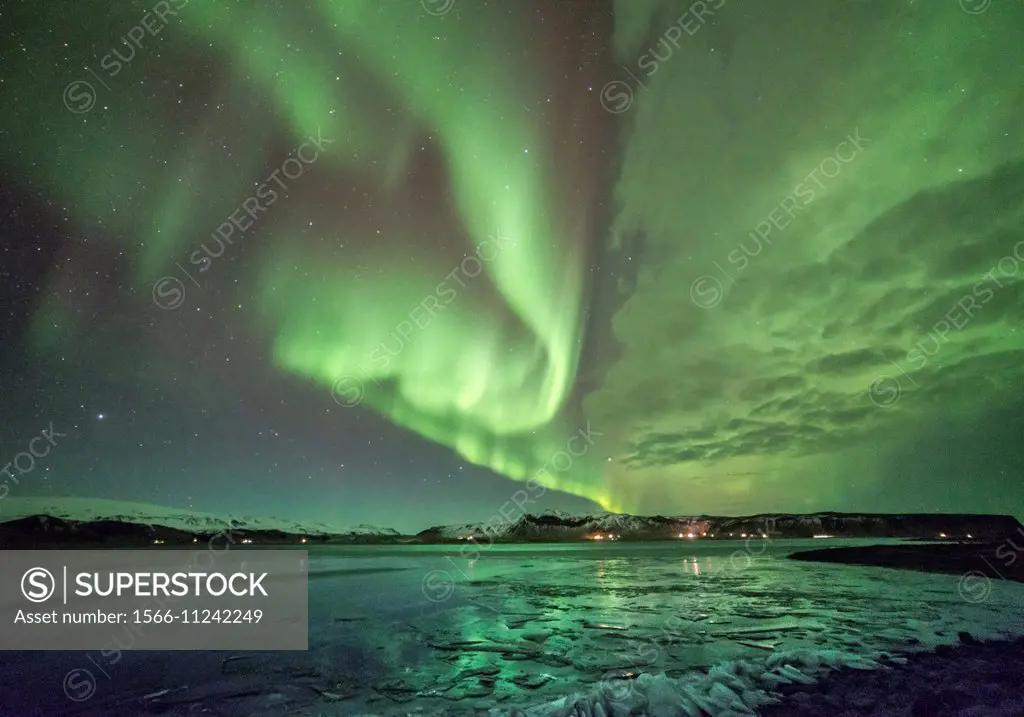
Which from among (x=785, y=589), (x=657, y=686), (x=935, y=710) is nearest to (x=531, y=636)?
(x=657, y=686)

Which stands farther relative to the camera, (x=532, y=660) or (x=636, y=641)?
(x=636, y=641)

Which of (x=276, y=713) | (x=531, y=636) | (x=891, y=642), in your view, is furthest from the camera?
(x=531, y=636)

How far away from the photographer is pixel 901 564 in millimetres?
42281

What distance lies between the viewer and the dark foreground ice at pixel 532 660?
32.7 feet

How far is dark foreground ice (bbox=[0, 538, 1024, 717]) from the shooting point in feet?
32.7

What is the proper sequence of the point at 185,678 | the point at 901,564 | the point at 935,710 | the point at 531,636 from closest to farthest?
the point at 935,710
the point at 185,678
the point at 531,636
the point at 901,564

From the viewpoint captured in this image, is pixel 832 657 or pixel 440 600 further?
pixel 440 600

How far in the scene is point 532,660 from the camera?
1286 cm

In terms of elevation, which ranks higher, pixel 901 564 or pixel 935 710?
pixel 935 710

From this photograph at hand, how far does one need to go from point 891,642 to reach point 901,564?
36.9 m

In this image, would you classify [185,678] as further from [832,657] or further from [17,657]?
[832,657]

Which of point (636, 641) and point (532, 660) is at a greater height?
point (532, 660)

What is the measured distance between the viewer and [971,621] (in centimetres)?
1655

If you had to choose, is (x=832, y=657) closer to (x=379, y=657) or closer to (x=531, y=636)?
(x=531, y=636)
